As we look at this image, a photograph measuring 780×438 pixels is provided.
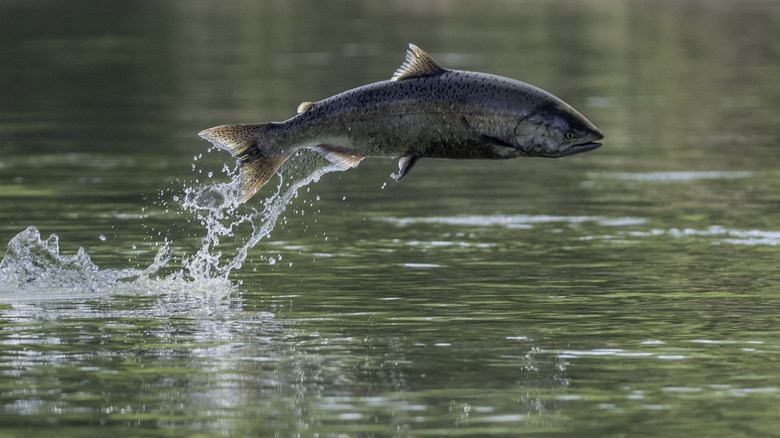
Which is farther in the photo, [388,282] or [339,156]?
[388,282]

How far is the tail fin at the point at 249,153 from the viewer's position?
1321cm

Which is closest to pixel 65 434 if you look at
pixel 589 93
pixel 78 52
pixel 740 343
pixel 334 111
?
pixel 334 111

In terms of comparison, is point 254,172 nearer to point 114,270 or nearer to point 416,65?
point 416,65

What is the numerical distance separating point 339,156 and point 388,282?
4.18 m

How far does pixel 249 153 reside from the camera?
13.3 meters

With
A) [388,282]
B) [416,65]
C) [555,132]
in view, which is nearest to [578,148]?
[555,132]

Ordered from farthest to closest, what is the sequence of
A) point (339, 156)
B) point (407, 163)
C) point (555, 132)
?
1. point (339, 156)
2. point (407, 163)
3. point (555, 132)

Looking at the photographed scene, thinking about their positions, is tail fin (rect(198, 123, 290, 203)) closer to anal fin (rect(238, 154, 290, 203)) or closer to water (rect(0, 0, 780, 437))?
anal fin (rect(238, 154, 290, 203))

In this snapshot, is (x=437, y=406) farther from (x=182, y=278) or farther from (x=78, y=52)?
(x=78, y=52)

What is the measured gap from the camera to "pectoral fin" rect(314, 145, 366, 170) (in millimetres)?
12914

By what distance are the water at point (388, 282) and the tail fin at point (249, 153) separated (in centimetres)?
128

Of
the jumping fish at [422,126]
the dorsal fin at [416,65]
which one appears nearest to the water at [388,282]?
the jumping fish at [422,126]

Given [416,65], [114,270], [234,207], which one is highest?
[416,65]

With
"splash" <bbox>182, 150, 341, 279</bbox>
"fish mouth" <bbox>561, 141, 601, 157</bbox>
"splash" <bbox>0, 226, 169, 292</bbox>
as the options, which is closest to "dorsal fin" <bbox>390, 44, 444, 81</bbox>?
"fish mouth" <bbox>561, 141, 601, 157</bbox>
